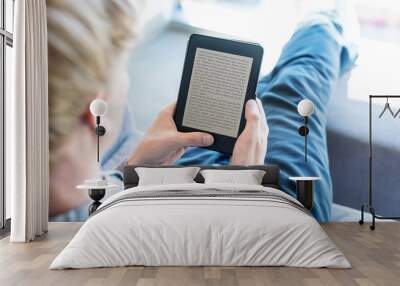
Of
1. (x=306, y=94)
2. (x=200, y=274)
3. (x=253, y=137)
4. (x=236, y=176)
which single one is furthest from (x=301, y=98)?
(x=200, y=274)

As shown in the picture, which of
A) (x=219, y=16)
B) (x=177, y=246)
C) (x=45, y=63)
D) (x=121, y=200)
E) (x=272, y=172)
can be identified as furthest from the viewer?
(x=219, y=16)

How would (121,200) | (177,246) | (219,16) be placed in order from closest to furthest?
(177,246)
(121,200)
(219,16)

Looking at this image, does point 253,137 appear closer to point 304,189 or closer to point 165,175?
point 304,189

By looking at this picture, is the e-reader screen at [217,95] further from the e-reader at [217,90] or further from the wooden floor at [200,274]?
the wooden floor at [200,274]

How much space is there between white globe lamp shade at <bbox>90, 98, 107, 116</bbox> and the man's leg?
6.25ft

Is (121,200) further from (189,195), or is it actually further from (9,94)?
(9,94)

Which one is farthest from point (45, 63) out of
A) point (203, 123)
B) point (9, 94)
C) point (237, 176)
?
point (237, 176)

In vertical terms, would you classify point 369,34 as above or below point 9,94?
above

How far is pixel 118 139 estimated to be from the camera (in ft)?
23.8

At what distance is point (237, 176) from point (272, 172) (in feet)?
1.86

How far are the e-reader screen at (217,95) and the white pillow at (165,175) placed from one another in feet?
2.43

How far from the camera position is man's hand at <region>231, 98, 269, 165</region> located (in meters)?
7.20

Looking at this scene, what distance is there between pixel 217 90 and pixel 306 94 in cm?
111

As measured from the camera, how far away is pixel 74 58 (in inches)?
285
